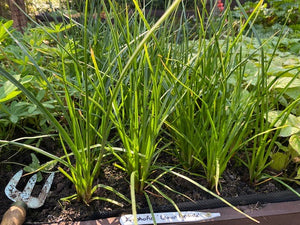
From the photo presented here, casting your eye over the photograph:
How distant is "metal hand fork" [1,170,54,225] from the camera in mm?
590

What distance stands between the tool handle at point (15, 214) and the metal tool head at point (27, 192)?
27mm

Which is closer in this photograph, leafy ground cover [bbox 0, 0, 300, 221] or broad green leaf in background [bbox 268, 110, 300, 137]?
leafy ground cover [bbox 0, 0, 300, 221]

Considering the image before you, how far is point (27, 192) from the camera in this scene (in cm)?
68

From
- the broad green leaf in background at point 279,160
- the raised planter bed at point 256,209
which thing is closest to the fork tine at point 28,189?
the raised planter bed at point 256,209

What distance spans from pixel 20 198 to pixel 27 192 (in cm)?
2

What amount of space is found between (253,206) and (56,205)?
49cm

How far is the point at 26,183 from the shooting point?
738mm

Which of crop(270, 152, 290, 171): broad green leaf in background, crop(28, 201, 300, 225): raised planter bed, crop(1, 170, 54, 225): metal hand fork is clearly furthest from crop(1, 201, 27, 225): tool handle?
crop(270, 152, 290, 171): broad green leaf in background

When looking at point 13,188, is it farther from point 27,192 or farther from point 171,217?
point 171,217

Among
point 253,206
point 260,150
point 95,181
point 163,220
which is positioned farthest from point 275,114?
point 95,181

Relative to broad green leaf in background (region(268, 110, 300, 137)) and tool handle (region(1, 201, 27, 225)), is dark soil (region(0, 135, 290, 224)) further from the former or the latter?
broad green leaf in background (region(268, 110, 300, 137))

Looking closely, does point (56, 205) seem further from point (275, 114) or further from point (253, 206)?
point (275, 114)

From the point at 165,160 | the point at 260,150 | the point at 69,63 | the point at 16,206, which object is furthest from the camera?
the point at 69,63

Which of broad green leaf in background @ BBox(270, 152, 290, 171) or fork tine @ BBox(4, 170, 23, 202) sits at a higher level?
fork tine @ BBox(4, 170, 23, 202)
